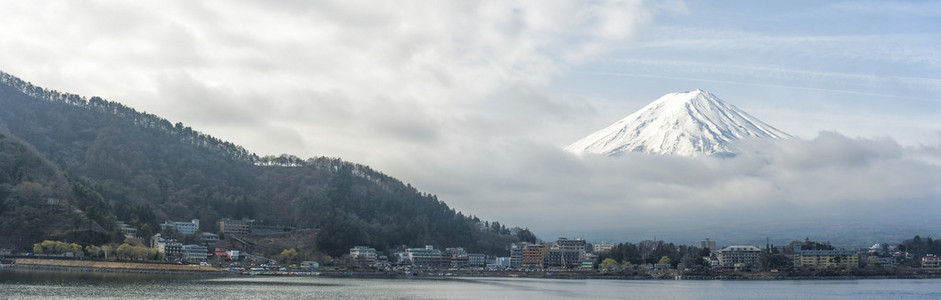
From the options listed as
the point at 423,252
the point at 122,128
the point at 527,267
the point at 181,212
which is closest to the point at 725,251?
the point at 527,267

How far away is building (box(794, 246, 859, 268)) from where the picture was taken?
15100 centimetres

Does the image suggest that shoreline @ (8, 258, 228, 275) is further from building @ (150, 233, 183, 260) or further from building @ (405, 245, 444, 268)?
building @ (405, 245, 444, 268)

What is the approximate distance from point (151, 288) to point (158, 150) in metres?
127

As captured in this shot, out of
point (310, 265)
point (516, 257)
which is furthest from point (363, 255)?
point (516, 257)

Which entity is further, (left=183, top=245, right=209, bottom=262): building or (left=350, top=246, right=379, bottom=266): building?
(left=350, top=246, right=379, bottom=266): building

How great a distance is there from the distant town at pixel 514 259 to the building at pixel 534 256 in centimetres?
4

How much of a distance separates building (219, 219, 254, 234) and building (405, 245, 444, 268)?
108 feet

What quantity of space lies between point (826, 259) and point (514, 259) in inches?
2504

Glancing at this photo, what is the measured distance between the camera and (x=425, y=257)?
562ft

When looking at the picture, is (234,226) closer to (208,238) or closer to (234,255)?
(208,238)

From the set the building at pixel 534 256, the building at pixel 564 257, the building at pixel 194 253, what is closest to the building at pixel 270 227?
the building at pixel 194 253

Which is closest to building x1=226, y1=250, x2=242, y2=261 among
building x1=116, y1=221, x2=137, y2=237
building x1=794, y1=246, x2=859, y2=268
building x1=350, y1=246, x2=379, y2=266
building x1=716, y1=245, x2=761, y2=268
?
building x1=116, y1=221, x2=137, y2=237

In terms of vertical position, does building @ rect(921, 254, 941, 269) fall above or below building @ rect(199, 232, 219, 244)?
below

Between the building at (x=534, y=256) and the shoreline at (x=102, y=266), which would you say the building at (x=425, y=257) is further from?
the shoreline at (x=102, y=266)
